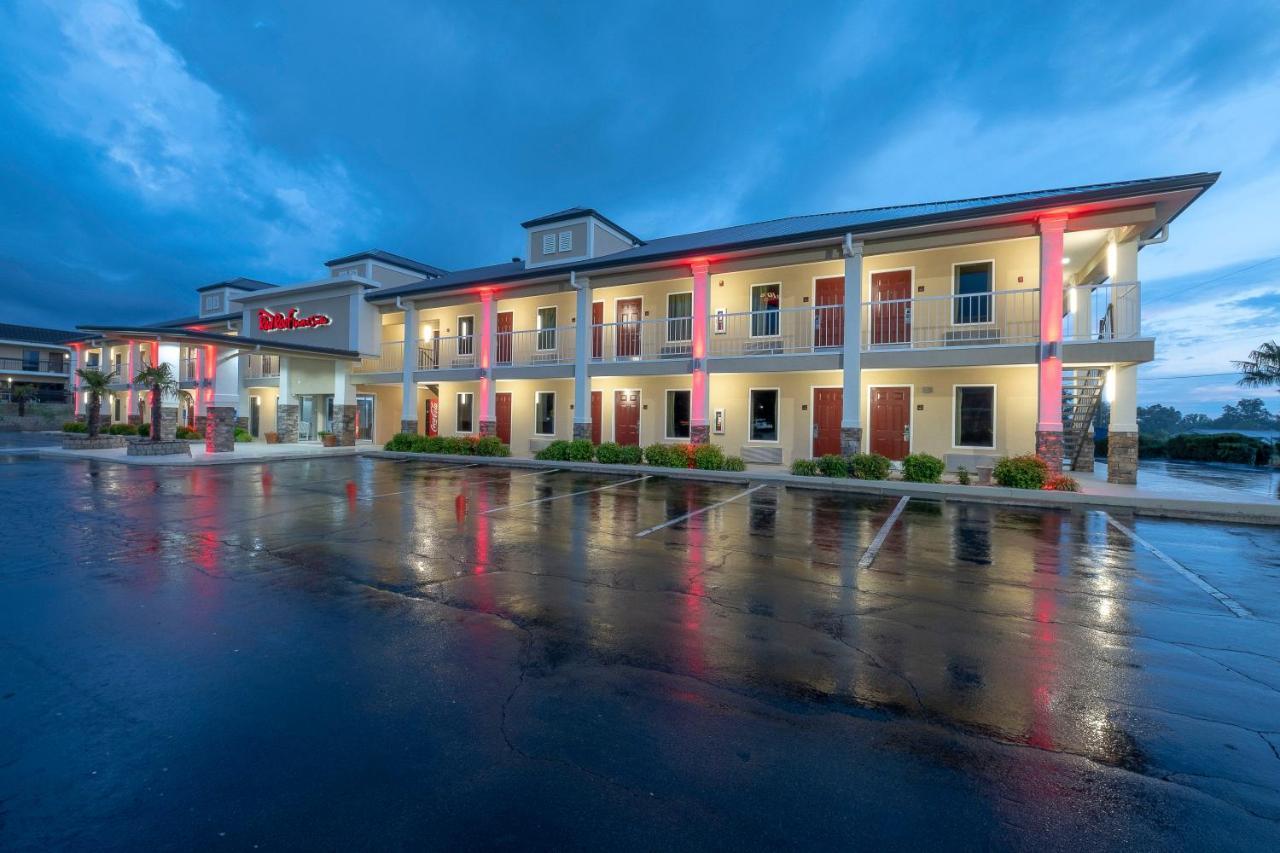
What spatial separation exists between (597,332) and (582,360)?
7.89ft

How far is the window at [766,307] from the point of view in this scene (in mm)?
19344

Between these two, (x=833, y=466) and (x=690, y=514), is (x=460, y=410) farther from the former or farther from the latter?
(x=690, y=514)

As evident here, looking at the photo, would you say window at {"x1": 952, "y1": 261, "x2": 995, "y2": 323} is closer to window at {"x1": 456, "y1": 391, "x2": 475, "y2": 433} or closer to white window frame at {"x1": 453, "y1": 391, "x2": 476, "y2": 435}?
white window frame at {"x1": 453, "y1": 391, "x2": 476, "y2": 435}

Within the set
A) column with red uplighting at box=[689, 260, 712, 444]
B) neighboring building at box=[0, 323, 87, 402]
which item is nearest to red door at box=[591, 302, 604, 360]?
column with red uplighting at box=[689, 260, 712, 444]

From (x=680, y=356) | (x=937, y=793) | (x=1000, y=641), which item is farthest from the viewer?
(x=680, y=356)

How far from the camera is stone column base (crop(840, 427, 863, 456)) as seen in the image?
16141 mm

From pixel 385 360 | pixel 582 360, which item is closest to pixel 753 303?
pixel 582 360

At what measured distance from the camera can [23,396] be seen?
45.8 meters

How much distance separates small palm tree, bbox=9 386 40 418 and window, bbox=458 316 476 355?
4386 centimetres

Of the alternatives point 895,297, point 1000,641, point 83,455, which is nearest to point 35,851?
point 1000,641

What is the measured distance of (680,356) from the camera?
65.2 feet

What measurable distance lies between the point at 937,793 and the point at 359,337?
2809 cm

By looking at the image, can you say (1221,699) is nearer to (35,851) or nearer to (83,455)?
(35,851)

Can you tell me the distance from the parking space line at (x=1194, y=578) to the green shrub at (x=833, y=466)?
6.46 metres
